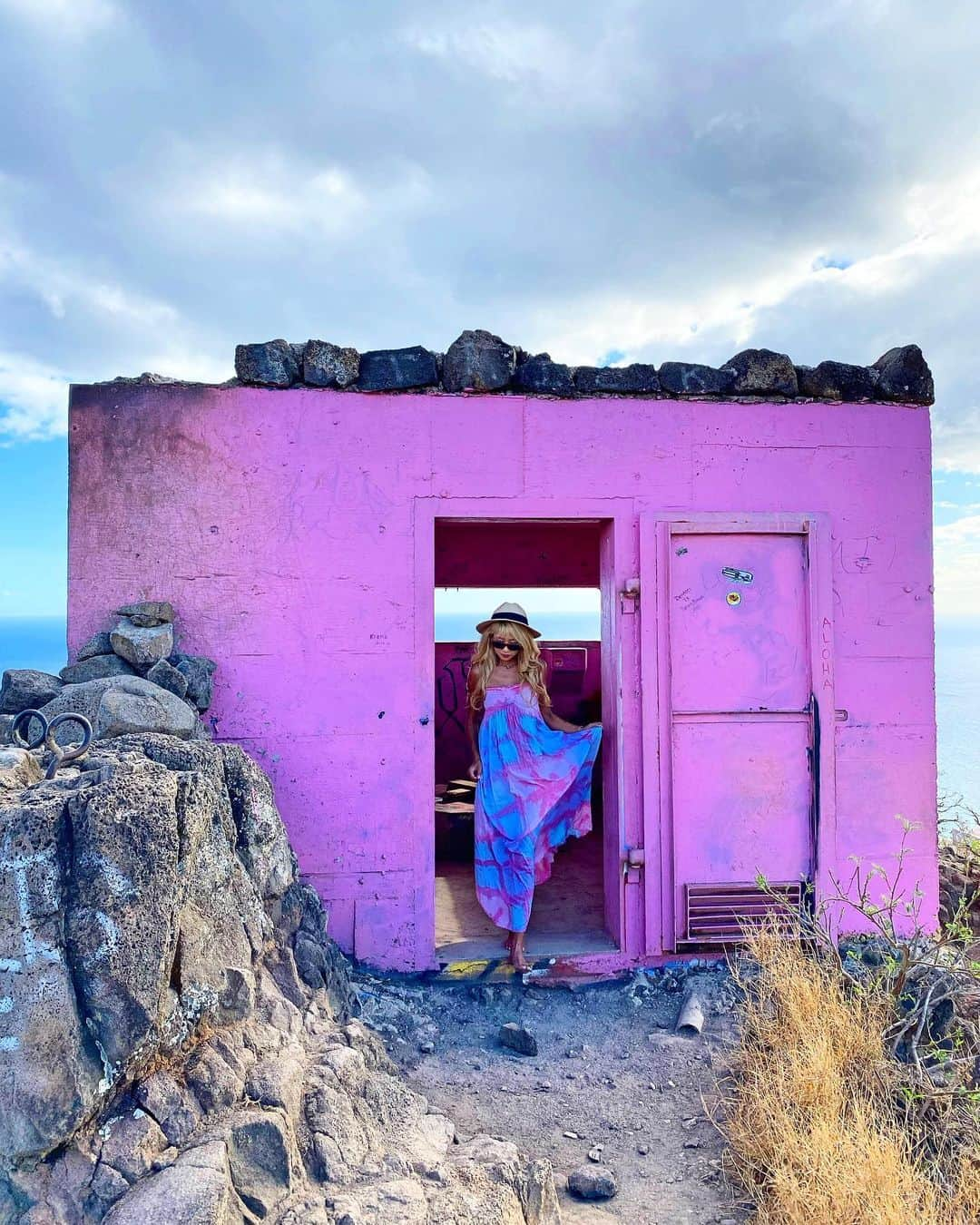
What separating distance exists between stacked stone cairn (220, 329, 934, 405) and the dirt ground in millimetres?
3176

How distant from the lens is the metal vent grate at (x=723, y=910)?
4.65 meters

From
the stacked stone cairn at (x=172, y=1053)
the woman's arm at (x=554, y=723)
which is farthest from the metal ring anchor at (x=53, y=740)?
the woman's arm at (x=554, y=723)

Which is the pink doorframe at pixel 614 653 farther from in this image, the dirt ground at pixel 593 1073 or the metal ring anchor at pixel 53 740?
the metal ring anchor at pixel 53 740

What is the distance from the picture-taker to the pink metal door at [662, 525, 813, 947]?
4719 millimetres

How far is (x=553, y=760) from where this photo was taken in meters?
4.98

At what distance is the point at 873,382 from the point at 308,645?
354 cm

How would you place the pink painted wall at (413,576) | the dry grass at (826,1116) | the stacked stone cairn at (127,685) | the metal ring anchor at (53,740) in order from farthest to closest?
the pink painted wall at (413,576), the stacked stone cairn at (127,685), the metal ring anchor at (53,740), the dry grass at (826,1116)

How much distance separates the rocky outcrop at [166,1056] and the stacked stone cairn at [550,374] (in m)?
2.32

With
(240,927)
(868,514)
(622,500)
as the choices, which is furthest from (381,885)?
(868,514)

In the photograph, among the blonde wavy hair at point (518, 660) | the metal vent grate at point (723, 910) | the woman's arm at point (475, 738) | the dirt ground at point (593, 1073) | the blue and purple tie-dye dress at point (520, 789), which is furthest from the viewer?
the woman's arm at point (475, 738)

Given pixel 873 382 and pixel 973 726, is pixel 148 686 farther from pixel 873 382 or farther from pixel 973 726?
pixel 973 726

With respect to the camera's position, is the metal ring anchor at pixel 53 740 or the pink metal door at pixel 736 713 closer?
the metal ring anchor at pixel 53 740

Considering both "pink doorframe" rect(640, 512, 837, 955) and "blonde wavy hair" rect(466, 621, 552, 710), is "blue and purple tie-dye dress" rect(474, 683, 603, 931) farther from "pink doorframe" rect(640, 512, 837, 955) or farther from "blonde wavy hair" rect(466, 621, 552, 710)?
"pink doorframe" rect(640, 512, 837, 955)

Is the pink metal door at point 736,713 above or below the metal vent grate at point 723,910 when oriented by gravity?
above
